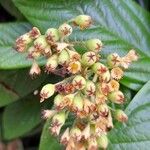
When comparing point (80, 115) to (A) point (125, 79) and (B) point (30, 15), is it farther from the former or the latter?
(B) point (30, 15)

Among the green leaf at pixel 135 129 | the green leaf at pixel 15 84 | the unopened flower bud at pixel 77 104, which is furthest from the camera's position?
the green leaf at pixel 15 84

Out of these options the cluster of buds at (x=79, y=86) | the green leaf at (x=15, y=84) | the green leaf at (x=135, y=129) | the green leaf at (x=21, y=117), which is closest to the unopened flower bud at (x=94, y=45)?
the cluster of buds at (x=79, y=86)

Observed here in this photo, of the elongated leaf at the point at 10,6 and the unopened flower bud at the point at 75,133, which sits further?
the elongated leaf at the point at 10,6

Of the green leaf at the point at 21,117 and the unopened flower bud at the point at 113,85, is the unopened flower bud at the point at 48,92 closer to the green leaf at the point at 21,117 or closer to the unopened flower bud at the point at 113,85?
the unopened flower bud at the point at 113,85

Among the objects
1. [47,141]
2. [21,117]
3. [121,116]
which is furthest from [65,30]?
[21,117]

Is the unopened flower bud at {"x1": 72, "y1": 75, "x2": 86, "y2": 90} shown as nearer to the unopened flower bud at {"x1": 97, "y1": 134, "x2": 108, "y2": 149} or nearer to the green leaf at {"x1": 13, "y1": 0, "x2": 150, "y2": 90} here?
the unopened flower bud at {"x1": 97, "y1": 134, "x2": 108, "y2": 149}

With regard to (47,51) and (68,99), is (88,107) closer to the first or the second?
(68,99)

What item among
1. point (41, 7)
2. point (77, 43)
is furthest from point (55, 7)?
point (77, 43)
